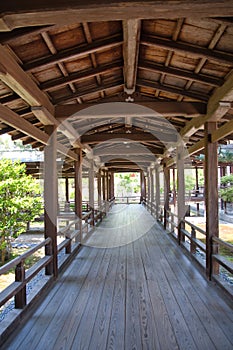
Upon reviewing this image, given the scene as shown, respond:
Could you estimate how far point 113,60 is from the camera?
3.69 meters

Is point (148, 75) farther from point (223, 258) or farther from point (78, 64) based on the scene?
point (223, 258)

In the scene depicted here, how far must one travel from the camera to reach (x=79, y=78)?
12.1ft

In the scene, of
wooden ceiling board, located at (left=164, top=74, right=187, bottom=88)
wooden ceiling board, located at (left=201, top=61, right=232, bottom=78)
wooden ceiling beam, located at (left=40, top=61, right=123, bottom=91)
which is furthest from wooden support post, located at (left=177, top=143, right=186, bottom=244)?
wooden ceiling beam, located at (left=40, top=61, right=123, bottom=91)

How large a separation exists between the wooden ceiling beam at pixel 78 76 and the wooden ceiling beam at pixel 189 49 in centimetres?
74

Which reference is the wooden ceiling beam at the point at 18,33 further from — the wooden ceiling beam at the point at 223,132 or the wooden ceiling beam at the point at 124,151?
the wooden ceiling beam at the point at 124,151

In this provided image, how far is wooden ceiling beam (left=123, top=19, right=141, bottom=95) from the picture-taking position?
8.08ft

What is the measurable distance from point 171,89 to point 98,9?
107 inches

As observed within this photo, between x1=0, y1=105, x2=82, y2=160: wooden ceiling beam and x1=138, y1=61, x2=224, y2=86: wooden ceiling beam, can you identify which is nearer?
x1=0, y1=105, x2=82, y2=160: wooden ceiling beam

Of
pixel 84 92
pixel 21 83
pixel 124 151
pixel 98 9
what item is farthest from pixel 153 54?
pixel 124 151

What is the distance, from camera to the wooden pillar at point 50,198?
4.13 meters

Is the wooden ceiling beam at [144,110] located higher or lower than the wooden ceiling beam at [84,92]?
lower

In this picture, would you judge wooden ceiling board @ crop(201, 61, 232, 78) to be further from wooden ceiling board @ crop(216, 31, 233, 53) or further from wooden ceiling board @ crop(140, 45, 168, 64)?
wooden ceiling board @ crop(140, 45, 168, 64)

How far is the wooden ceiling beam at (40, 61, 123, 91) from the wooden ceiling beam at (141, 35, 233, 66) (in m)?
0.74

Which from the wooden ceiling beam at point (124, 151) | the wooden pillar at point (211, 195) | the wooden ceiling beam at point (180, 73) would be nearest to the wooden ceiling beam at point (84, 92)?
the wooden ceiling beam at point (180, 73)
